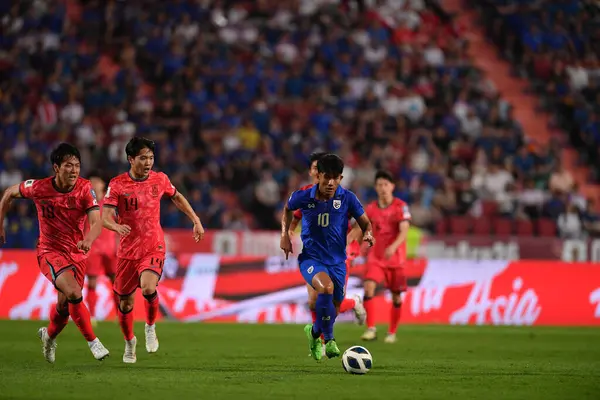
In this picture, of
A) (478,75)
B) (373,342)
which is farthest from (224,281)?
(478,75)

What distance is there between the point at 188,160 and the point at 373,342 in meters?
11.2

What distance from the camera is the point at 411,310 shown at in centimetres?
2081

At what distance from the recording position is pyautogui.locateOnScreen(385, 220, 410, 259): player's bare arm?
50.8 ft

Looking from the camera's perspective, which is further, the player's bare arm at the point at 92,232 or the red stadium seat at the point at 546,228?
the red stadium seat at the point at 546,228

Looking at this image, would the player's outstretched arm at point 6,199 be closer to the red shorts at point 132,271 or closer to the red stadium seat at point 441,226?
the red shorts at point 132,271

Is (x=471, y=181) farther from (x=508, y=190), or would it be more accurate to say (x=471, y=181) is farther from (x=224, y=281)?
(x=224, y=281)

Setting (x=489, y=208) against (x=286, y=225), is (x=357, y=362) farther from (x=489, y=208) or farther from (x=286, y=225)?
(x=489, y=208)

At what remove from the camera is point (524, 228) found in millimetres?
24984

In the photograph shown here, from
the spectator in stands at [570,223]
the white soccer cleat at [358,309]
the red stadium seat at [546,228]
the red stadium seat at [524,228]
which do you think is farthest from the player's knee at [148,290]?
the spectator in stands at [570,223]

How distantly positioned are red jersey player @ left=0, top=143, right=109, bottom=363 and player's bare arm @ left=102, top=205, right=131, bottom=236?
23 centimetres

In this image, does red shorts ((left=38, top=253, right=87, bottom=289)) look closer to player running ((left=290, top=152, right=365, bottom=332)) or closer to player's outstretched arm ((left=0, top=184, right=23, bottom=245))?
player's outstretched arm ((left=0, top=184, right=23, bottom=245))

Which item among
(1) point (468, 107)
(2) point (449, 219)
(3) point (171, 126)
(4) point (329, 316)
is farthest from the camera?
(1) point (468, 107)

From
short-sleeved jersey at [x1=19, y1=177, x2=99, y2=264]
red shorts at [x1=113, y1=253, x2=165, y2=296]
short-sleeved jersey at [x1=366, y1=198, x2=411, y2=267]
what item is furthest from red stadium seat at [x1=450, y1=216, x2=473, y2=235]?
short-sleeved jersey at [x1=19, y1=177, x2=99, y2=264]

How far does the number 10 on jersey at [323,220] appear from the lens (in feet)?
38.7
